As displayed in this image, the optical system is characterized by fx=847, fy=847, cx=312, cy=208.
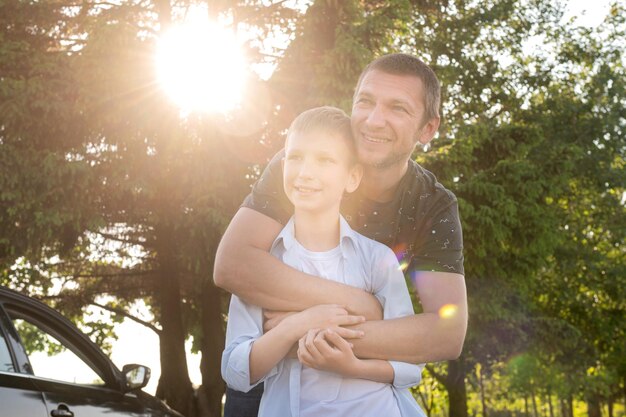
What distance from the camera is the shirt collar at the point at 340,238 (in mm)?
2457

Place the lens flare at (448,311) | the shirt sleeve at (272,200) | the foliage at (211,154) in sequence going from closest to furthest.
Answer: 1. the lens flare at (448,311)
2. the shirt sleeve at (272,200)
3. the foliage at (211,154)

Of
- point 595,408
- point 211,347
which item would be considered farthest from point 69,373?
point 595,408

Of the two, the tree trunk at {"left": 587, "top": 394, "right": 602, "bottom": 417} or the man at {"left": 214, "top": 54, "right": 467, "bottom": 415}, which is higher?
the tree trunk at {"left": 587, "top": 394, "right": 602, "bottom": 417}

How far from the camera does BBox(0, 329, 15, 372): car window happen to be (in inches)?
167

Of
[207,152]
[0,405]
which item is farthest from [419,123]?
[207,152]

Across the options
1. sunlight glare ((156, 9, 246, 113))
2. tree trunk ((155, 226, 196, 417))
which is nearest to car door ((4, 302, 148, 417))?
sunlight glare ((156, 9, 246, 113))

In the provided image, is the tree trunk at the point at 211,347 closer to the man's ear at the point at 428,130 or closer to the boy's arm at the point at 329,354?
the man's ear at the point at 428,130

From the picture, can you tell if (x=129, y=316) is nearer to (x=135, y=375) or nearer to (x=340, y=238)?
(x=135, y=375)

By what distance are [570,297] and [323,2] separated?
48.5 ft

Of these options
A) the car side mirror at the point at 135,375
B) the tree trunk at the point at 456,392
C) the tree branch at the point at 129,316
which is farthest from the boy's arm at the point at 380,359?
the tree trunk at the point at 456,392

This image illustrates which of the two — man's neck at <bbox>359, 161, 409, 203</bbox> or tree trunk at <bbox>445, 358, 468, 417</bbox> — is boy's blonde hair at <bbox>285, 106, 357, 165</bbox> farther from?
tree trunk at <bbox>445, 358, 468, 417</bbox>

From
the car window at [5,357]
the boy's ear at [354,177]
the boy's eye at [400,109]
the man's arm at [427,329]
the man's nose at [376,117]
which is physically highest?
the boy's eye at [400,109]

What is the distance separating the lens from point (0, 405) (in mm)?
4035

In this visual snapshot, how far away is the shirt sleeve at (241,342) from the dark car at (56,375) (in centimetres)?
209
